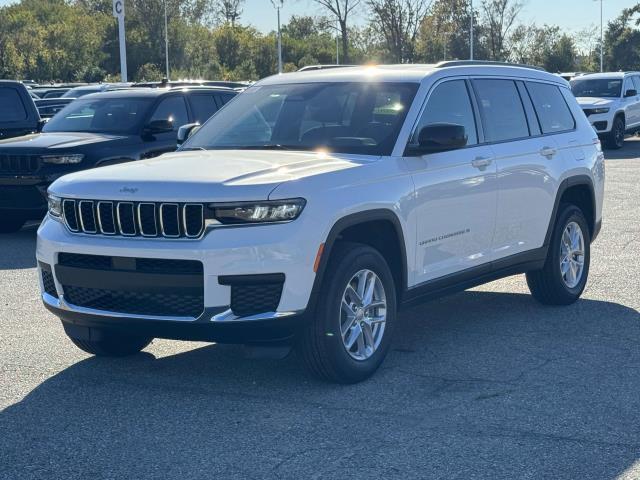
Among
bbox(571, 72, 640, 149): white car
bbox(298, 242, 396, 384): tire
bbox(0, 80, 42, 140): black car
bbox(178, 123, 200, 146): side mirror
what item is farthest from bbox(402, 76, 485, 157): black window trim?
bbox(571, 72, 640, 149): white car

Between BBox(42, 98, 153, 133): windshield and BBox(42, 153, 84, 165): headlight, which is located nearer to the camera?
BBox(42, 153, 84, 165): headlight

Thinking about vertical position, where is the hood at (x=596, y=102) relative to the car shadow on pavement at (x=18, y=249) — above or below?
above

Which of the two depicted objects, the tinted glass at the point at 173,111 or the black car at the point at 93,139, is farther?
the tinted glass at the point at 173,111

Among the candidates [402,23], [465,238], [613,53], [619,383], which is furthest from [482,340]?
[613,53]

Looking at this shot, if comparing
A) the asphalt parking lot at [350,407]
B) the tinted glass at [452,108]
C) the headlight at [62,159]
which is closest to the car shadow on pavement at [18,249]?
the headlight at [62,159]

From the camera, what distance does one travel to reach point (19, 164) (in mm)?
12617

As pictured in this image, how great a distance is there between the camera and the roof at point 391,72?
283 inches

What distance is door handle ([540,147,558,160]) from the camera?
8.12 m

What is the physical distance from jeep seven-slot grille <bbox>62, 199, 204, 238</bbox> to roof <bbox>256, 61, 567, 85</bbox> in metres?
2.00

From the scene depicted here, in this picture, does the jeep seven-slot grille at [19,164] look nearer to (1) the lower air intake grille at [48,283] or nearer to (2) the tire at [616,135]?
(1) the lower air intake grille at [48,283]

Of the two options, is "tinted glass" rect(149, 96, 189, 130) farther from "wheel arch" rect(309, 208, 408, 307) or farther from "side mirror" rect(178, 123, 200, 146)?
"wheel arch" rect(309, 208, 408, 307)

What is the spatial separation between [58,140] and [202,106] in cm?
201

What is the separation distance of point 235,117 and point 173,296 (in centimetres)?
212

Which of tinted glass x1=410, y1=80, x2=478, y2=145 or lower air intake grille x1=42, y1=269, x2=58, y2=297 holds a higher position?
tinted glass x1=410, y1=80, x2=478, y2=145
